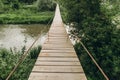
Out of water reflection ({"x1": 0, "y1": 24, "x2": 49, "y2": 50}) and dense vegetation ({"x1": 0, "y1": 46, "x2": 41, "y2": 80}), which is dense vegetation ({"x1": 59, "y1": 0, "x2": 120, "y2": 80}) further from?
water reflection ({"x1": 0, "y1": 24, "x2": 49, "y2": 50})

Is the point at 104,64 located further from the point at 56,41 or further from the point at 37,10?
the point at 37,10

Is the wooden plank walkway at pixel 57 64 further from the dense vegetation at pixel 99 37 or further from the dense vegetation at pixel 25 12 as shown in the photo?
the dense vegetation at pixel 25 12

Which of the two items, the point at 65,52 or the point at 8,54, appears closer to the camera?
the point at 65,52

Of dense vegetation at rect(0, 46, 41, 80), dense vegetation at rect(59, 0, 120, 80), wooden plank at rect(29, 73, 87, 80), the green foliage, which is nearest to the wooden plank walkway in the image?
wooden plank at rect(29, 73, 87, 80)

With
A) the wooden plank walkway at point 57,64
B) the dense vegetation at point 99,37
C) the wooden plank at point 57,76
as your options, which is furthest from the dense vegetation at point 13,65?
the wooden plank at point 57,76

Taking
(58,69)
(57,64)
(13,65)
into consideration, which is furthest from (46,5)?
(58,69)

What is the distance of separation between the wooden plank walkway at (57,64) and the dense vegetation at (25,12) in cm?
1585

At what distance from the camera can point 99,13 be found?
32.9 feet

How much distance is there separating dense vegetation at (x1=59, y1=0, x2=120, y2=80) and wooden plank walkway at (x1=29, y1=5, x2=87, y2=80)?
231 cm

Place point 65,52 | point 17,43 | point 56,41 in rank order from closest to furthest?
point 65,52 < point 56,41 < point 17,43

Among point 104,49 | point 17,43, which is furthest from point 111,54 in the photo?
point 17,43

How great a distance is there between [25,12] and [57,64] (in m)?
21.6

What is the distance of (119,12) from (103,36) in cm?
142

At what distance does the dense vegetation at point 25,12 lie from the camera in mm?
22719
